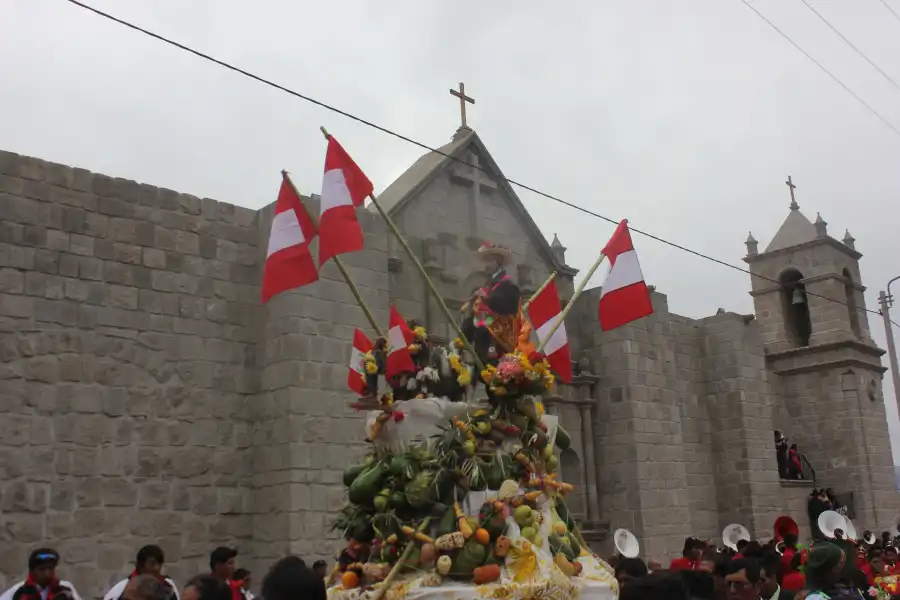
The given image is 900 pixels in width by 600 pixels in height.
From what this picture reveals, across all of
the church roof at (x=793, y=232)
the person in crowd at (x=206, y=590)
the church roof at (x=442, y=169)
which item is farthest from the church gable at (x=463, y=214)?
the church roof at (x=793, y=232)

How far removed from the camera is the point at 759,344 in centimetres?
1689

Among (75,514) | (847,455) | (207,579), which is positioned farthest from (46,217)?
(847,455)

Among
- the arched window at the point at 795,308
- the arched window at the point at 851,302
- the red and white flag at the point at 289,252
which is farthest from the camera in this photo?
the arched window at the point at 795,308

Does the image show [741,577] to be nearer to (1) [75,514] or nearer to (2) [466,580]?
(2) [466,580]

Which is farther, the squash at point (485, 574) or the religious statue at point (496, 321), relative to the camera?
the religious statue at point (496, 321)

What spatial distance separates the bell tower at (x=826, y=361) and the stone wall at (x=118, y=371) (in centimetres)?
1244

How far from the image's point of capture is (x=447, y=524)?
582cm

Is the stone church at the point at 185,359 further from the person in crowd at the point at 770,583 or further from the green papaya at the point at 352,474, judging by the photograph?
the person in crowd at the point at 770,583

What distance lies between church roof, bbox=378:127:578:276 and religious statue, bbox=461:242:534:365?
442 centimetres

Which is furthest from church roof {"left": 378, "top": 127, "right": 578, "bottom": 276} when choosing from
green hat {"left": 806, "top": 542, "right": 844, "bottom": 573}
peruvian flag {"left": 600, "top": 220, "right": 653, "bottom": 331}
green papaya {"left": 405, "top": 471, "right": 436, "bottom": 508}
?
green hat {"left": 806, "top": 542, "right": 844, "bottom": 573}

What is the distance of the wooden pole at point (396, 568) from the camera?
18.4 feet

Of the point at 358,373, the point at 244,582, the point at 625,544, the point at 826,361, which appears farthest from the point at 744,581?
the point at 826,361

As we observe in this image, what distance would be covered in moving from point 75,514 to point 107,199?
3.14 metres

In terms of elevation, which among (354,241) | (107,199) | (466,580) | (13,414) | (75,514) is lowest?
(466,580)
